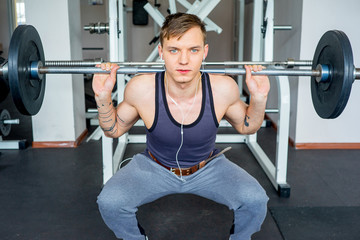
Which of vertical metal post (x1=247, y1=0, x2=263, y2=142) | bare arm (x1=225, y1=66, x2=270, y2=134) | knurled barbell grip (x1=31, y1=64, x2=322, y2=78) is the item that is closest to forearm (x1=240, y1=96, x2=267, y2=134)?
bare arm (x1=225, y1=66, x2=270, y2=134)

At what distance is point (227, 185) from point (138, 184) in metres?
0.31

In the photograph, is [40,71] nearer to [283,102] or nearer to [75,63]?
[75,63]

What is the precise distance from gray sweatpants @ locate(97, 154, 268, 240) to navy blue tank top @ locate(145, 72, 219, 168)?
52 mm

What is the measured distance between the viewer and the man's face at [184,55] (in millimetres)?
1273

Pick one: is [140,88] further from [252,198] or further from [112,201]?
[252,198]

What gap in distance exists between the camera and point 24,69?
1.40 m

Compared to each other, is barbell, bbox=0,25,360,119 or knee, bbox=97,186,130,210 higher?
barbell, bbox=0,25,360,119

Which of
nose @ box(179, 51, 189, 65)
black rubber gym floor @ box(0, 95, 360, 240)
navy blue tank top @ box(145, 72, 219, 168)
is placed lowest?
black rubber gym floor @ box(0, 95, 360, 240)

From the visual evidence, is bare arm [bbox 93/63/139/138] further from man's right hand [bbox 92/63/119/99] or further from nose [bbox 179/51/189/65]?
nose [bbox 179/51/189/65]

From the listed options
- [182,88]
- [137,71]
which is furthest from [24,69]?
[182,88]

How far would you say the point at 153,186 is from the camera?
53.9 inches

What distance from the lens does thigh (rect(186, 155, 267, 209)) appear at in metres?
1.30

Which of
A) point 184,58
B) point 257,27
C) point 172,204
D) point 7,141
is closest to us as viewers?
point 184,58

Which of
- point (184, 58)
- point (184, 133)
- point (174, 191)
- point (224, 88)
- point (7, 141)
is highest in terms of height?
point (184, 58)
